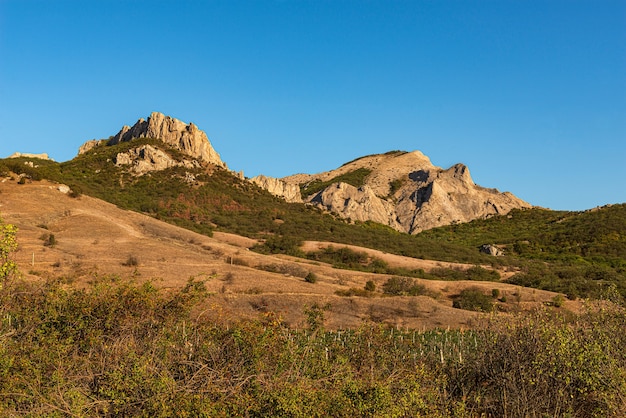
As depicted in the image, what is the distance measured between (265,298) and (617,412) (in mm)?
24511

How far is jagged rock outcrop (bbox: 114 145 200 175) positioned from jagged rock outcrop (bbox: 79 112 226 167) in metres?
6.51

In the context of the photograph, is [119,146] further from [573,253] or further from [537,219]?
[537,219]

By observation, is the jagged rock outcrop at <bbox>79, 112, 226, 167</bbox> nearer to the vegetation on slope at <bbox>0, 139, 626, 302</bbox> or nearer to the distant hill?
the distant hill

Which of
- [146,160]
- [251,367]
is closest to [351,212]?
[146,160]

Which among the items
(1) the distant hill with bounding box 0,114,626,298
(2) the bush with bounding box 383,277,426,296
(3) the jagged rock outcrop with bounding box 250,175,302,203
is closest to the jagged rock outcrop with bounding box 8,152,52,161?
(1) the distant hill with bounding box 0,114,626,298

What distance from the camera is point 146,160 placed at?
83875 mm

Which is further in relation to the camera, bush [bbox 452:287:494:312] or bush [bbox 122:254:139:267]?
bush [bbox 452:287:494:312]

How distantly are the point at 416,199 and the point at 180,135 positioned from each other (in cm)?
5885

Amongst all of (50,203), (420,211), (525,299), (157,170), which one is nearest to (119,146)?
(157,170)

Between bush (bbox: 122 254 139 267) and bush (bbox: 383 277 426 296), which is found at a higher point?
bush (bbox: 122 254 139 267)

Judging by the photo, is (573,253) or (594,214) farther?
(594,214)

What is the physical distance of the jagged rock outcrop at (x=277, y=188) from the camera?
100 m

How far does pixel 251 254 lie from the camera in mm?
48688

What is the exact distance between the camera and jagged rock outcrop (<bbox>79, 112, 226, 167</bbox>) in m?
93.8
